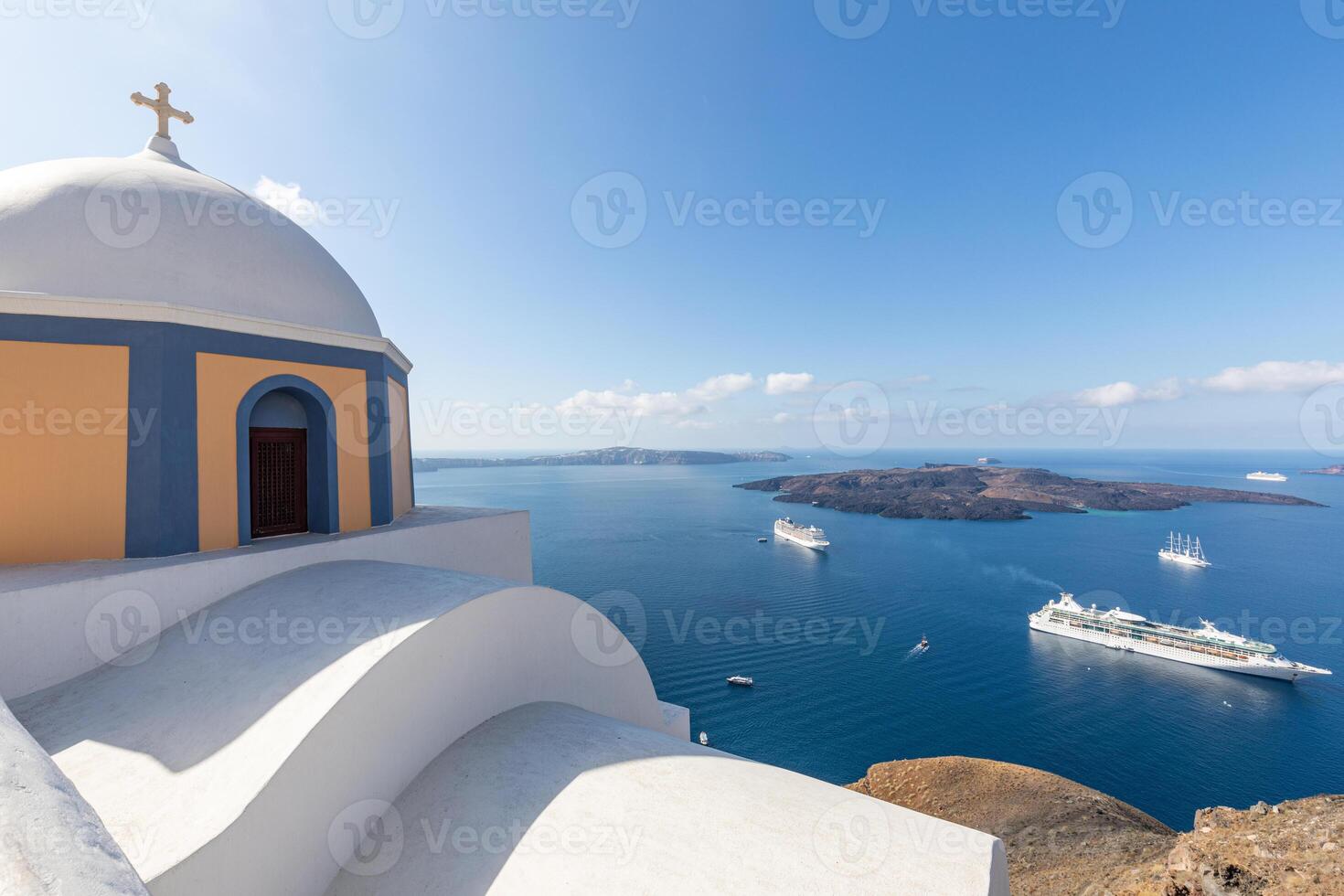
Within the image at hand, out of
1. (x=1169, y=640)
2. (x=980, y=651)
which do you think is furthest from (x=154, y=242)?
(x=1169, y=640)

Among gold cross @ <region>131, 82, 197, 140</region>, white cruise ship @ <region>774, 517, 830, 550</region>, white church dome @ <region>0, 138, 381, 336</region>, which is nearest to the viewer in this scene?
white church dome @ <region>0, 138, 381, 336</region>

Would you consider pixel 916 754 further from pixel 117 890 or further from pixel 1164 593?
pixel 1164 593

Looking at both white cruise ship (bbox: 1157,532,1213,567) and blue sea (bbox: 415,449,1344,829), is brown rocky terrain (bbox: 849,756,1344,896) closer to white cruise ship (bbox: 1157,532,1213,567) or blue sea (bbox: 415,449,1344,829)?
blue sea (bbox: 415,449,1344,829)

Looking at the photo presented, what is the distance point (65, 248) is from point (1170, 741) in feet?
105

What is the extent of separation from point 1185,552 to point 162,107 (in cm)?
6718

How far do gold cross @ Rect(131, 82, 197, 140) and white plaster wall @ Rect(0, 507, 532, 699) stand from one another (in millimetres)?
6116

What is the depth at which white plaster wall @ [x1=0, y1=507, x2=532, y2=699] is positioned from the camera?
13.1 feet

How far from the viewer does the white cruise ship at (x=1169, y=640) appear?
23.7m

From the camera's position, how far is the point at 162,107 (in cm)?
695

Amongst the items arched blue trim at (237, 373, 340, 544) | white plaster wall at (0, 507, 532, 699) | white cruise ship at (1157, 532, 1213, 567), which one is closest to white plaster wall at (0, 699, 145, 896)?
white plaster wall at (0, 507, 532, 699)

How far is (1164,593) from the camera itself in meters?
34.6

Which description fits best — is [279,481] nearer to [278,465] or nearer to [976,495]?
[278,465]

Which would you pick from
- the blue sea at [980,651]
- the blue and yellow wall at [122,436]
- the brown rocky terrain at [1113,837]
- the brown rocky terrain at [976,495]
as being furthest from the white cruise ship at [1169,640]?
the brown rocky terrain at [976,495]

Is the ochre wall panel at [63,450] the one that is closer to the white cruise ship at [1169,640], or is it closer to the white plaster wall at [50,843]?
the white plaster wall at [50,843]
